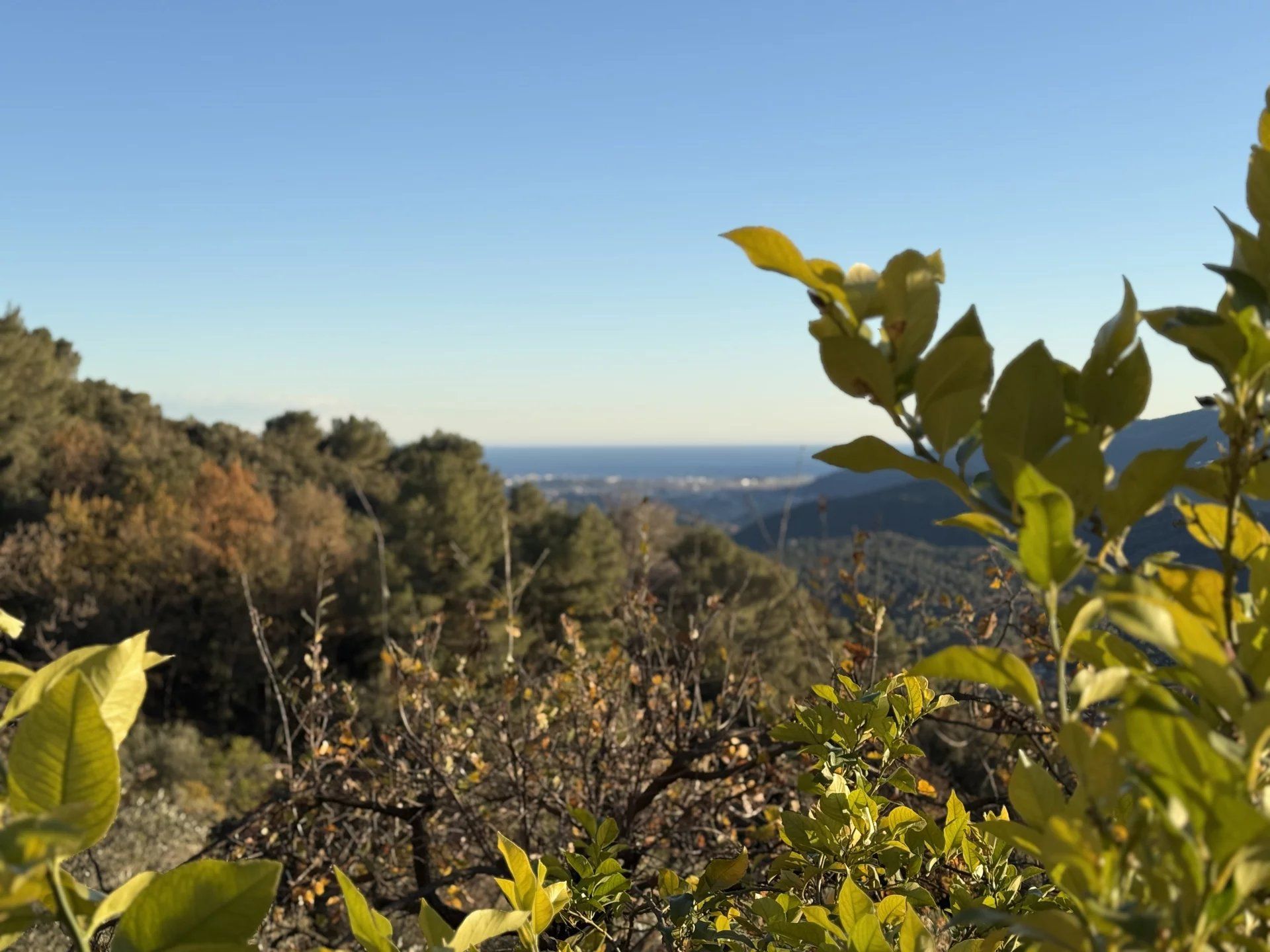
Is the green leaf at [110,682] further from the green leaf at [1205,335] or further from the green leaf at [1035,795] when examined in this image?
the green leaf at [1205,335]

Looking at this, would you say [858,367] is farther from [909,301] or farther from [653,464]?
[653,464]

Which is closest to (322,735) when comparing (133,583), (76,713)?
(76,713)

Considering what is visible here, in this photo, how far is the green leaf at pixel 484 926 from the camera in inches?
27.8

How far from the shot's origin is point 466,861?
3.50 m

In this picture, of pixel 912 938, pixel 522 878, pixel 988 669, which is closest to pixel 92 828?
pixel 522 878

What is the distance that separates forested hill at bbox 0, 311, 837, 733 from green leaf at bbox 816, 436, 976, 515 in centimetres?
1387

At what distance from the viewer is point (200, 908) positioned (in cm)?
57

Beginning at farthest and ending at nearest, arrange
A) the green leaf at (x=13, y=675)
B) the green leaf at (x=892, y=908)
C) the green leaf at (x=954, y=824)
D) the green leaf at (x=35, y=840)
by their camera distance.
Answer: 1. the green leaf at (x=954, y=824)
2. the green leaf at (x=892, y=908)
3. the green leaf at (x=13, y=675)
4. the green leaf at (x=35, y=840)

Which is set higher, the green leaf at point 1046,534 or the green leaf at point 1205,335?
the green leaf at point 1205,335

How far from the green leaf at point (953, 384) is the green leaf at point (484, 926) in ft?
1.75

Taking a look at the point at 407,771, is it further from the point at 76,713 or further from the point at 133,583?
the point at 133,583

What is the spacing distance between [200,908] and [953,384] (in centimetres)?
66

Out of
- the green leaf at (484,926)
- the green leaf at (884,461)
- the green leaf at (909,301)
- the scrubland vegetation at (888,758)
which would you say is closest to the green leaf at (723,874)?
the scrubland vegetation at (888,758)

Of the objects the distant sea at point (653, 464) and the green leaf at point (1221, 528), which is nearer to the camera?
the green leaf at point (1221, 528)
